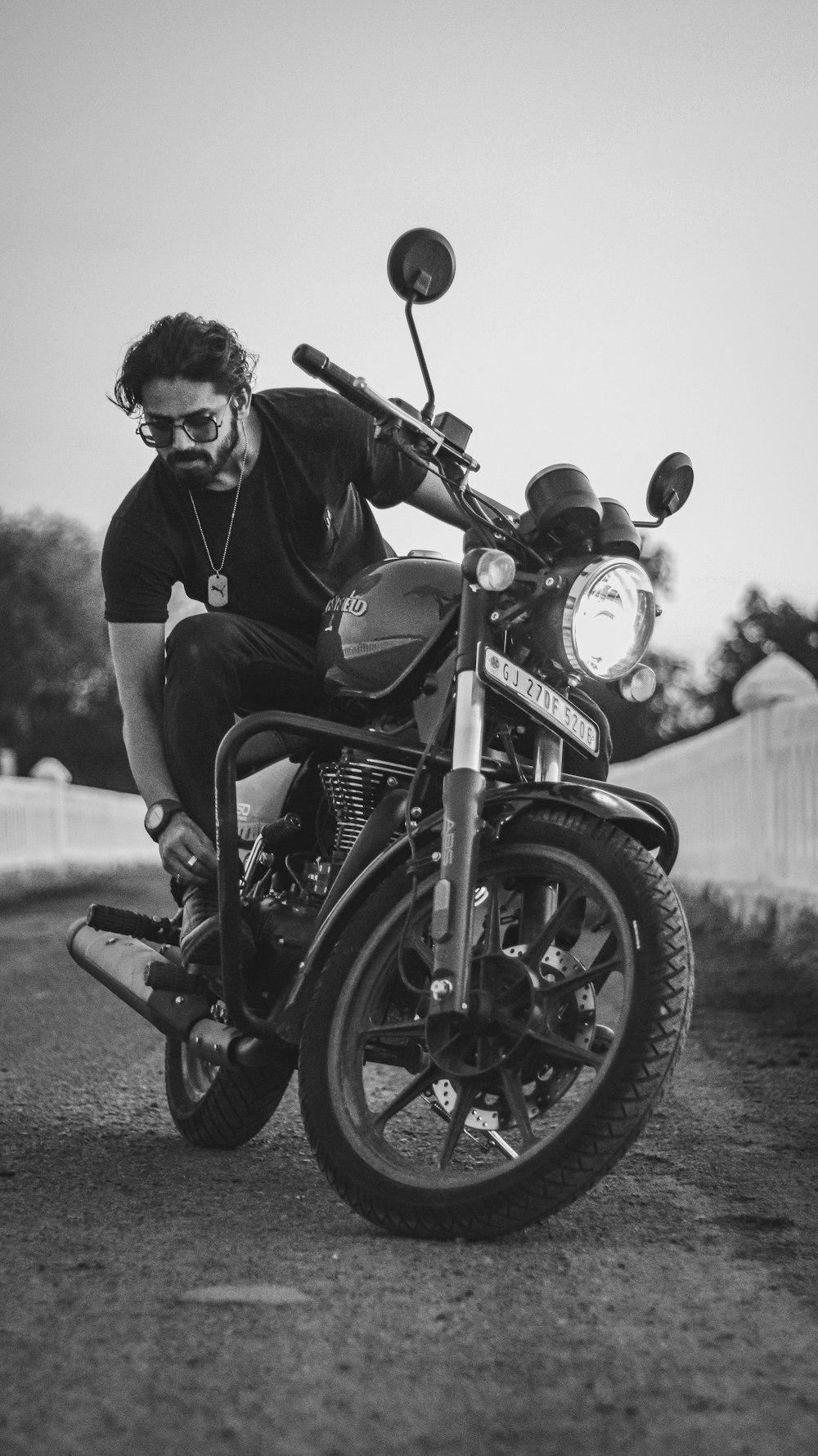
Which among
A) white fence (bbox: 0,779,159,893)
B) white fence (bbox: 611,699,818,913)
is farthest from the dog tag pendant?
white fence (bbox: 0,779,159,893)

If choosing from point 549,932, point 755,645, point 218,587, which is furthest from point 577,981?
point 755,645

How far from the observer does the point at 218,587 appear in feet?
11.2

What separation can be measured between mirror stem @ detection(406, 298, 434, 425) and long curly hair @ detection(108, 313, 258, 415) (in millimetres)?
683

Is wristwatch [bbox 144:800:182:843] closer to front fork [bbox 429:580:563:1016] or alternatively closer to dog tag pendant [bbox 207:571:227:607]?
dog tag pendant [bbox 207:571:227:607]

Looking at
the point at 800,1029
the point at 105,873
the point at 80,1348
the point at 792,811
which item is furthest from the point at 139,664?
the point at 105,873

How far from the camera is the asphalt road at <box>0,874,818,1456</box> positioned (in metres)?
A: 1.61

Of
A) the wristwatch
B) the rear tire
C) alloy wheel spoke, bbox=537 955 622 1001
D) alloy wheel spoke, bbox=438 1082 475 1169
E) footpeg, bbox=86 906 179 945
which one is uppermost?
the wristwatch

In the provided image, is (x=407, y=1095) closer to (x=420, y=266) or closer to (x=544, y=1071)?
(x=544, y=1071)

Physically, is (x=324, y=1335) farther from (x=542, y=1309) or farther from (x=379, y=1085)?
(x=379, y=1085)

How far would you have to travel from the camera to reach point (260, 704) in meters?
3.32

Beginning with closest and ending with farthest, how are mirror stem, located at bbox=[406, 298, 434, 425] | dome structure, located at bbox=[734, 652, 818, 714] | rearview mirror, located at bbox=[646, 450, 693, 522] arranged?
mirror stem, located at bbox=[406, 298, 434, 425]
rearview mirror, located at bbox=[646, 450, 693, 522]
dome structure, located at bbox=[734, 652, 818, 714]

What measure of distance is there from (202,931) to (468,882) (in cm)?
87

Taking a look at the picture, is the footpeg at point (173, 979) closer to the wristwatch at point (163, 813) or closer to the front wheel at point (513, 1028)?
the wristwatch at point (163, 813)

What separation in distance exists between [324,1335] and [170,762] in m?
1.58
